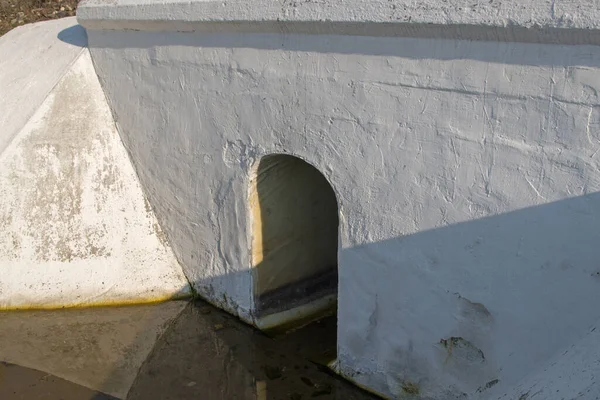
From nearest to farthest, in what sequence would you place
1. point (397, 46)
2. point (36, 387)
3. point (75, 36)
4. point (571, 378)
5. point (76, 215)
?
point (571, 378) → point (397, 46) → point (36, 387) → point (76, 215) → point (75, 36)

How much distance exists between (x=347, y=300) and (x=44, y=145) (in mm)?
3140

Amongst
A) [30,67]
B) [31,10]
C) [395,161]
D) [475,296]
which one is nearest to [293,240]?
[395,161]

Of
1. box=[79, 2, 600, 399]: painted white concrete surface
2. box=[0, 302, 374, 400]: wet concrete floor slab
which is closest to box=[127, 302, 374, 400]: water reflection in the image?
box=[0, 302, 374, 400]: wet concrete floor slab

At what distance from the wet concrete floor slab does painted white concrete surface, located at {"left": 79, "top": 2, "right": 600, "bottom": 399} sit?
46cm

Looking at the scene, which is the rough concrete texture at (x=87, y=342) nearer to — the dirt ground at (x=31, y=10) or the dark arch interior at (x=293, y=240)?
the dark arch interior at (x=293, y=240)

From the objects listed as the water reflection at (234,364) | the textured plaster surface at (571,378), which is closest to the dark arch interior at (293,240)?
the water reflection at (234,364)

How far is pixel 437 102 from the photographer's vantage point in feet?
12.3

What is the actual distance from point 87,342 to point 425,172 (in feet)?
10.8

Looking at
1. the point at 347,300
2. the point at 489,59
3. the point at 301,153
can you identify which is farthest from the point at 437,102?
the point at 347,300

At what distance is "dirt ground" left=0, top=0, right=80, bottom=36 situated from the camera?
34.5 ft

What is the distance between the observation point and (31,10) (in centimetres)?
1077

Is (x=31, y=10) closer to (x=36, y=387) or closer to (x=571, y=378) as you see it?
(x=36, y=387)

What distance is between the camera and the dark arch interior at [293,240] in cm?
541

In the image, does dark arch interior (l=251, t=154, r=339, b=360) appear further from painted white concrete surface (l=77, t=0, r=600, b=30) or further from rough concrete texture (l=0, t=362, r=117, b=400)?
rough concrete texture (l=0, t=362, r=117, b=400)
